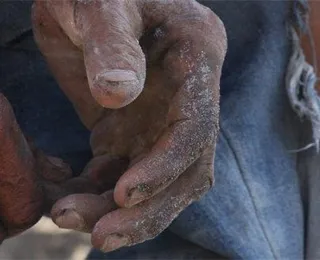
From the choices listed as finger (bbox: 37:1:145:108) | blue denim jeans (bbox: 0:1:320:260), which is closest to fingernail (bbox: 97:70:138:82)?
finger (bbox: 37:1:145:108)

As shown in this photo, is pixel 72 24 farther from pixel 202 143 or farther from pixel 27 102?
pixel 27 102

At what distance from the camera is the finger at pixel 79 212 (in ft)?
1.76

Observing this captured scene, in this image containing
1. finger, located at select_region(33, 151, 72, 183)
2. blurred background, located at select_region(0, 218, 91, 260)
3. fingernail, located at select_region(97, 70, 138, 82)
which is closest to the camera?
fingernail, located at select_region(97, 70, 138, 82)

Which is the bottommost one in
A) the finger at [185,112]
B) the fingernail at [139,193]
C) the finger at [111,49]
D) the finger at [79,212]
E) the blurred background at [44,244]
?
the blurred background at [44,244]

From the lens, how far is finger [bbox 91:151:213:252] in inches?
20.3

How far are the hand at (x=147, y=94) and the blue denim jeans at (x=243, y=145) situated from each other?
11 cm

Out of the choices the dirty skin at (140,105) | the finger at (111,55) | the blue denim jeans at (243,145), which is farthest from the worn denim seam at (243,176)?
the finger at (111,55)

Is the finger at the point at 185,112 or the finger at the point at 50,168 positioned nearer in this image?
the finger at the point at 185,112

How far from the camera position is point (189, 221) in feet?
2.20

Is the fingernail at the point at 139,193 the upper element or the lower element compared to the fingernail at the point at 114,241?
upper

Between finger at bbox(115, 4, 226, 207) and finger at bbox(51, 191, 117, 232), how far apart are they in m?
0.04

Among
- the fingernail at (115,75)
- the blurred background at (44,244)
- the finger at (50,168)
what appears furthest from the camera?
the blurred background at (44,244)

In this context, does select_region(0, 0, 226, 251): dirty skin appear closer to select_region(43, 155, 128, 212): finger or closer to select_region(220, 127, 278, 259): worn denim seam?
select_region(43, 155, 128, 212): finger

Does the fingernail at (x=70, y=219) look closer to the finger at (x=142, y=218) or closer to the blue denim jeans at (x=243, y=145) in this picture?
the finger at (x=142, y=218)
